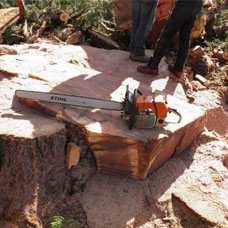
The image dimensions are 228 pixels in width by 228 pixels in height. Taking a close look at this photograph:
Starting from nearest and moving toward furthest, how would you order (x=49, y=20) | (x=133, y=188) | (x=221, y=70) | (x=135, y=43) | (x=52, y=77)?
(x=133, y=188) < (x=52, y=77) < (x=135, y=43) < (x=221, y=70) < (x=49, y=20)

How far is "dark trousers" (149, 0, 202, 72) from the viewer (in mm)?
3641

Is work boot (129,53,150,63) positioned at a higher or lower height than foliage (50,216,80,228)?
higher

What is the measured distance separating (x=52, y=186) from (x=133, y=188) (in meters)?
0.73

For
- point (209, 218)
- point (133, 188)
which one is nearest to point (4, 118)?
point (133, 188)

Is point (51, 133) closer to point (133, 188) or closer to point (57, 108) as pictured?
point (57, 108)

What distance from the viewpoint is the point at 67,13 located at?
20.5 ft

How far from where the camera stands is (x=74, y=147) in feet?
8.51

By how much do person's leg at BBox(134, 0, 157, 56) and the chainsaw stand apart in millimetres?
1917

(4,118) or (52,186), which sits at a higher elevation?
(4,118)

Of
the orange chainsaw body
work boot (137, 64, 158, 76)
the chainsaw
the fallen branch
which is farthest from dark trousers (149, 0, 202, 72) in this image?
the fallen branch

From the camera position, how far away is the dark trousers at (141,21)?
4180 millimetres

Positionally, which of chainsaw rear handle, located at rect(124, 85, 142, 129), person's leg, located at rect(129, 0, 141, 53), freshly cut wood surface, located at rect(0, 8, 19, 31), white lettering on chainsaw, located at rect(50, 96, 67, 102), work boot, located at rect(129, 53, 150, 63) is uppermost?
person's leg, located at rect(129, 0, 141, 53)

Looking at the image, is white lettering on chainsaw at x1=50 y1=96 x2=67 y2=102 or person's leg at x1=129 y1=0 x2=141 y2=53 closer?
white lettering on chainsaw at x1=50 y1=96 x2=67 y2=102

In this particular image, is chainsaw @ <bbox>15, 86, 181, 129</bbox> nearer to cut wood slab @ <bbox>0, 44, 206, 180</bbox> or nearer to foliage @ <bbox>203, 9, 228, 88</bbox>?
cut wood slab @ <bbox>0, 44, 206, 180</bbox>
